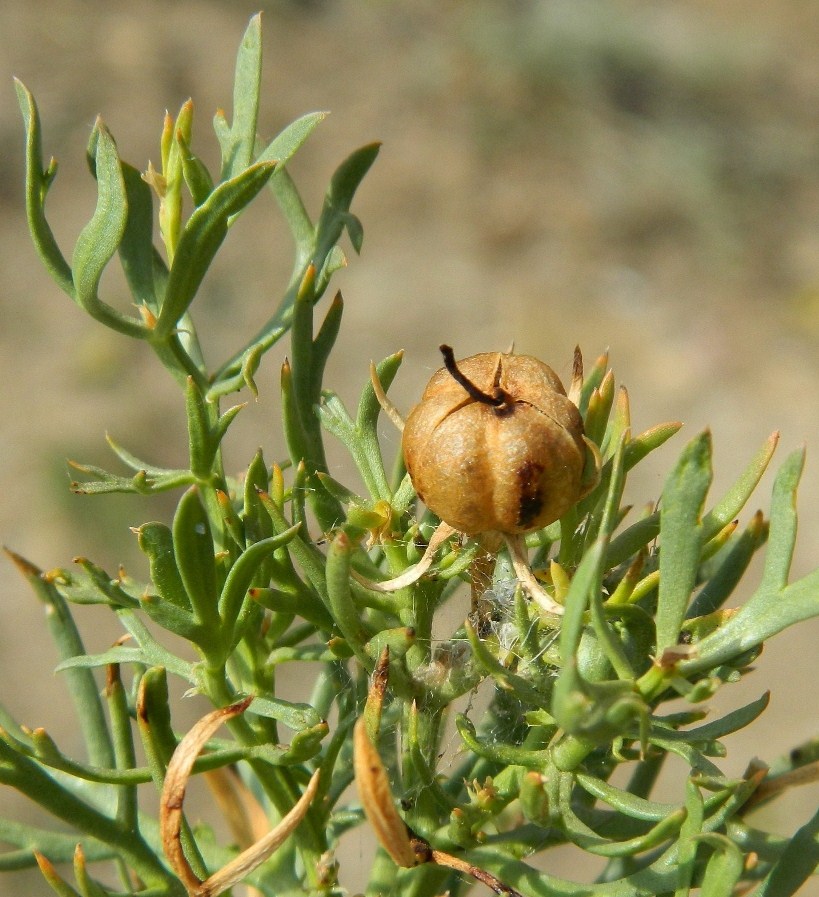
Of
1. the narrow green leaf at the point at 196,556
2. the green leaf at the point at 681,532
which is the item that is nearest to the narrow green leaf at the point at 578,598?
the green leaf at the point at 681,532

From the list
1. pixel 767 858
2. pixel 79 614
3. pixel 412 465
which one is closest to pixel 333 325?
pixel 412 465

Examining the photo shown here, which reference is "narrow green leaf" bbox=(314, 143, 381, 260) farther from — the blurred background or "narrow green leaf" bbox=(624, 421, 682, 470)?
the blurred background

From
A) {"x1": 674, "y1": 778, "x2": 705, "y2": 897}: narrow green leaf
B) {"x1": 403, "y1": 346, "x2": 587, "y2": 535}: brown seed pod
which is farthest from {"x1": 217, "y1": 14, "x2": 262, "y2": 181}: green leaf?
{"x1": 674, "y1": 778, "x2": 705, "y2": 897}: narrow green leaf

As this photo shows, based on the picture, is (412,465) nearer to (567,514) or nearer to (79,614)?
(567,514)

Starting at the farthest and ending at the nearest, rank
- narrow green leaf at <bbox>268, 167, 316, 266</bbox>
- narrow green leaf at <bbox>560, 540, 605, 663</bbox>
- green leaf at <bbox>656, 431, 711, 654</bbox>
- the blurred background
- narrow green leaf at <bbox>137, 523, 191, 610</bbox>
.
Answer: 1. the blurred background
2. narrow green leaf at <bbox>268, 167, 316, 266</bbox>
3. narrow green leaf at <bbox>137, 523, 191, 610</bbox>
4. green leaf at <bbox>656, 431, 711, 654</bbox>
5. narrow green leaf at <bbox>560, 540, 605, 663</bbox>

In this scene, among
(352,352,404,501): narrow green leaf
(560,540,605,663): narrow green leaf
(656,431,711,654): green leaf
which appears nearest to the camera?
(560,540,605,663): narrow green leaf

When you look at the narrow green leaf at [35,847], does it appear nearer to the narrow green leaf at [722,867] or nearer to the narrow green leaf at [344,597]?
the narrow green leaf at [344,597]

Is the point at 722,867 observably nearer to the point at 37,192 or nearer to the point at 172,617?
the point at 172,617
